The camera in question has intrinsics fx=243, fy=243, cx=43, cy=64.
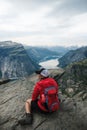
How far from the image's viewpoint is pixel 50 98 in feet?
63.6

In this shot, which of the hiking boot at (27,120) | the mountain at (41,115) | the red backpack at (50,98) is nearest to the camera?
the red backpack at (50,98)

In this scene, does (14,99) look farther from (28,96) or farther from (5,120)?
(5,120)

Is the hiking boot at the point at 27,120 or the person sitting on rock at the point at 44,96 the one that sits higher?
the person sitting on rock at the point at 44,96

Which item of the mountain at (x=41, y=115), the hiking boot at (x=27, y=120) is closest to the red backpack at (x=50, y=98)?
the mountain at (x=41, y=115)

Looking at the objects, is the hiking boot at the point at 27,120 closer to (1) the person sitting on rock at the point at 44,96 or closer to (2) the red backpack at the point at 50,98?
(1) the person sitting on rock at the point at 44,96

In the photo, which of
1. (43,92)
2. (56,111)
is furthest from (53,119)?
(43,92)

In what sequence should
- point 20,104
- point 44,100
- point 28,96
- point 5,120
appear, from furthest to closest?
point 28,96, point 20,104, point 5,120, point 44,100

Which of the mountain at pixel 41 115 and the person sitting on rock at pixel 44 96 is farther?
the mountain at pixel 41 115

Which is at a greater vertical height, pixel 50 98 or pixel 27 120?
pixel 50 98

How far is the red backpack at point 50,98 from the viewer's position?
1928 cm

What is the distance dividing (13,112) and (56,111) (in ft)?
12.7

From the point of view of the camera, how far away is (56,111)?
2127 centimetres

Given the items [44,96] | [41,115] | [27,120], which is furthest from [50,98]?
[27,120]

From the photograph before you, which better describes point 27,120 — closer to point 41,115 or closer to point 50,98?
point 41,115
